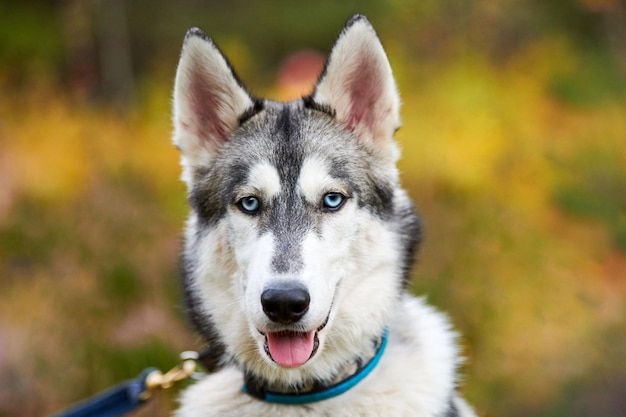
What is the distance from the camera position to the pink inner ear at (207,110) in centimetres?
340

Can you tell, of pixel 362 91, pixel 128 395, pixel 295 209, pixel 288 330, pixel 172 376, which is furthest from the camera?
pixel 128 395

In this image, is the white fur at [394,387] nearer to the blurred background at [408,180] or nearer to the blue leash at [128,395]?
the blue leash at [128,395]

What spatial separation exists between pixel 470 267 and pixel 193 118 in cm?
369

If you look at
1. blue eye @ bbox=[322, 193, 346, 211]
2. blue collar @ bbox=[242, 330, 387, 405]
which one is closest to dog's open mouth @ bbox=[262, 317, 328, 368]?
blue collar @ bbox=[242, 330, 387, 405]

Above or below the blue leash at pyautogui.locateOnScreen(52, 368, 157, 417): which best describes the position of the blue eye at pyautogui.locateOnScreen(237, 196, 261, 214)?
above

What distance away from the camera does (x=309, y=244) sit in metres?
2.87

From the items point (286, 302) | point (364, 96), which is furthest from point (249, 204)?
point (364, 96)

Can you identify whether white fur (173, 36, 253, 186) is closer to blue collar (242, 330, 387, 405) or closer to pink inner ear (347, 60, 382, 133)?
pink inner ear (347, 60, 382, 133)

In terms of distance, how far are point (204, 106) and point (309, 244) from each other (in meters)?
0.96

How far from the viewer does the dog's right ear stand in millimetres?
3303

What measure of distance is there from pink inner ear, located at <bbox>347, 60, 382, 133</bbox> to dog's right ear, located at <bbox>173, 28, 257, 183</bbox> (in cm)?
44

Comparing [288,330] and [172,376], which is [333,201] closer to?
[288,330]

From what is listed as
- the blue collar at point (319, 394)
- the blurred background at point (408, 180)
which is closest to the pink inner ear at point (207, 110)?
the blurred background at point (408, 180)

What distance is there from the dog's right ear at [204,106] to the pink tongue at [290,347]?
0.94 m
